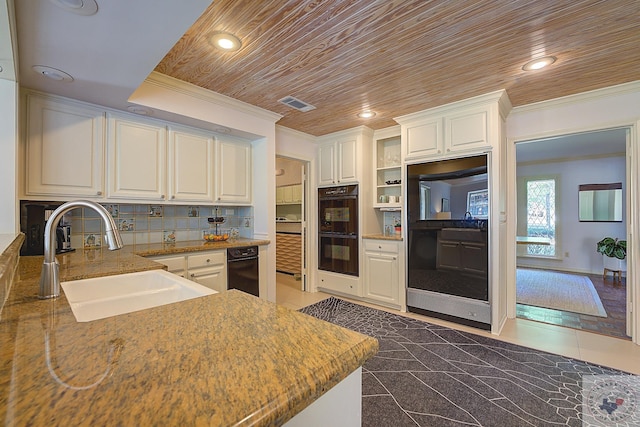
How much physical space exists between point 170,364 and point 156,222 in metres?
2.83

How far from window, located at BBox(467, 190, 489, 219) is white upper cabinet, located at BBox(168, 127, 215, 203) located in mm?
2764

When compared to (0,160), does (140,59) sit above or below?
above

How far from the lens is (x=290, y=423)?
0.55 metres

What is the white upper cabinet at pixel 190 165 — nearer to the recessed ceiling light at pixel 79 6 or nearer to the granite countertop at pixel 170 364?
the recessed ceiling light at pixel 79 6

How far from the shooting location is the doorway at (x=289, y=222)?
210 inches

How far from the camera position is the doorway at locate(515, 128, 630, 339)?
4.18m

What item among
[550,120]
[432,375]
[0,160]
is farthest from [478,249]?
[0,160]

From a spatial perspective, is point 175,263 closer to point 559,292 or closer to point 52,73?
point 52,73

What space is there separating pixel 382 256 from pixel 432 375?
1664 mm

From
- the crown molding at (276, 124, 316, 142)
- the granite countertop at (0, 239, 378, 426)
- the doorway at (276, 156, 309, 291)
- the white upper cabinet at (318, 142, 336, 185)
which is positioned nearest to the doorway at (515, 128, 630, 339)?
the white upper cabinet at (318, 142, 336, 185)

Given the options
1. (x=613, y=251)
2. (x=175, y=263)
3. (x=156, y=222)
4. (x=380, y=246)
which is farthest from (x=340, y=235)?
(x=613, y=251)

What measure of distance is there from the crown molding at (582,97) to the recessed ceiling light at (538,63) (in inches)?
34.6

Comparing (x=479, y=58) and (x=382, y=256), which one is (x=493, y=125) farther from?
(x=382, y=256)

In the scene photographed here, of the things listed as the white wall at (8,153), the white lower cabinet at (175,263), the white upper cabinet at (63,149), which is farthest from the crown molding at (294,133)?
the white wall at (8,153)
